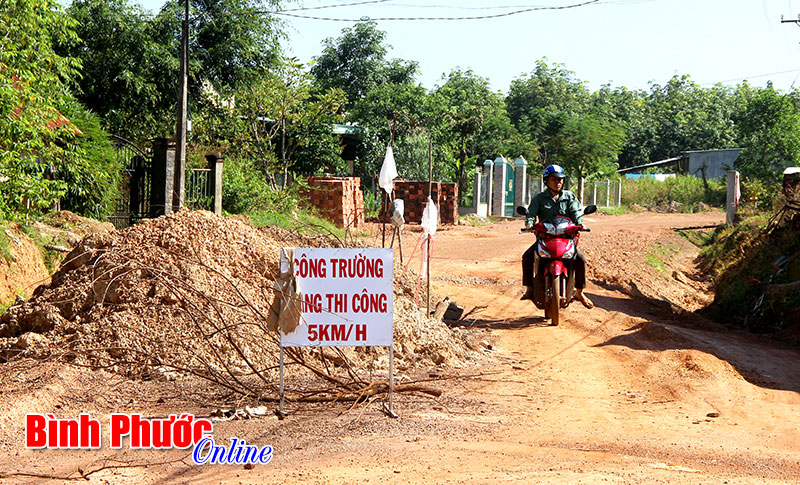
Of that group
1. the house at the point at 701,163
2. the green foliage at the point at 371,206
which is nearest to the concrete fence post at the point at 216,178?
the green foliage at the point at 371,206

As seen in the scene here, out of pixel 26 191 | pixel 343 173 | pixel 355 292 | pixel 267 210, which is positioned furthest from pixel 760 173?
pixel 355 292

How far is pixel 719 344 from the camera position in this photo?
960 cm

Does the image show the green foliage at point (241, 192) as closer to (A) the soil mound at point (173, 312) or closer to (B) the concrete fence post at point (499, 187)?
(A) the soil mound at point (173, 312)

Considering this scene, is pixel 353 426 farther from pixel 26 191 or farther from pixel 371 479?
pixel 26 191

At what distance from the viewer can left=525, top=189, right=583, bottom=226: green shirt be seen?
1025cm

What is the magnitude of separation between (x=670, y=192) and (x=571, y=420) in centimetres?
3918

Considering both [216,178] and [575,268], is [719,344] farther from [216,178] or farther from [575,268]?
[216,178]

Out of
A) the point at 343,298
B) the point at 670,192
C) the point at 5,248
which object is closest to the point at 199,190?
the point at 5,248

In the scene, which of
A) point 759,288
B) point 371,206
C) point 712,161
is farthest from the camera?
point 712,161

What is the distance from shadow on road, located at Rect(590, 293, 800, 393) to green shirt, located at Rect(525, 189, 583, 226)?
1556 mm

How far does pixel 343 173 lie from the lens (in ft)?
100

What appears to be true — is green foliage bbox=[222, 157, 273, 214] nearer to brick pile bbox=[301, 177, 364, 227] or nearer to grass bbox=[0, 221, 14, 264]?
brick pile bbox=[301, 177, 364, 227]

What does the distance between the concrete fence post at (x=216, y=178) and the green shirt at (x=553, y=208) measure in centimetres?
1009

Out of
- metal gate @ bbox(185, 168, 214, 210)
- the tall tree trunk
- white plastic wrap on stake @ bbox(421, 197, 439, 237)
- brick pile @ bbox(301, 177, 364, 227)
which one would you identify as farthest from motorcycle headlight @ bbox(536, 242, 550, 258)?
the tall tree trunk
